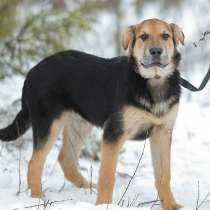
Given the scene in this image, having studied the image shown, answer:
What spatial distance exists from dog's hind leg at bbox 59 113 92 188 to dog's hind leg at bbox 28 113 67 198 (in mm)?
708

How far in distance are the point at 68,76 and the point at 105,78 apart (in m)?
0.47

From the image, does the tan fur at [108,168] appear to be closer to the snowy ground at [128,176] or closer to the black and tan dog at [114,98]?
A: the black and tan dog at [114,98]

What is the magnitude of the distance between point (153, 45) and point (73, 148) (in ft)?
7.17

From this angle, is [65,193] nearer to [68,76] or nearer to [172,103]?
[68,76]

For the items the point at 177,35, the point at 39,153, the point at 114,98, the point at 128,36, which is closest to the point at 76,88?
the point at 114,98

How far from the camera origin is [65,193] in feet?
22.9

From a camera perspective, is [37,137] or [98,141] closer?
[37,137]

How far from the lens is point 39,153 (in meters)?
6.57

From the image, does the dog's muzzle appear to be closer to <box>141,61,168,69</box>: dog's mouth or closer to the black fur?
<box>141,61,168,69</box>: dog's mouth

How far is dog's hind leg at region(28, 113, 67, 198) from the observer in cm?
652

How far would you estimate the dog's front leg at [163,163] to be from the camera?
20.4ft

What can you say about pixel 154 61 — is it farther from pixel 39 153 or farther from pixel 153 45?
pixel 39 153

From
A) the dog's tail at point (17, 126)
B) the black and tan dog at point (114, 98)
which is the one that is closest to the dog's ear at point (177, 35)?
the black and tan dog at point (114, 98)

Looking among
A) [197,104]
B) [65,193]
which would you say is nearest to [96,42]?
[197,104]
